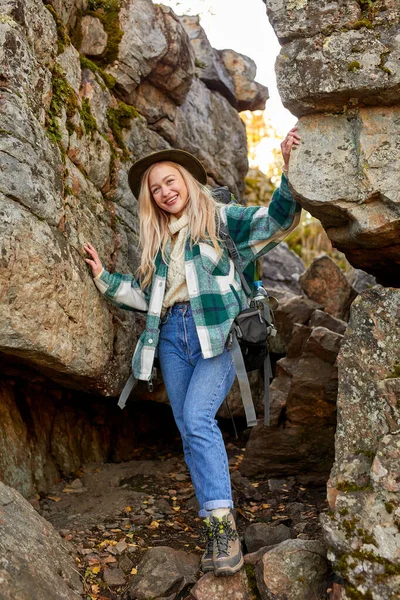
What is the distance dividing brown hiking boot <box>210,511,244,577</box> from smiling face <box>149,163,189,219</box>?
2.43 m

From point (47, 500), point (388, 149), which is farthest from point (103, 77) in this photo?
point (47, 500)

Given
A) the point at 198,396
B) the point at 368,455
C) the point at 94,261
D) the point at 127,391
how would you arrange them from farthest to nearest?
the point at 94,261
the point at 127,391
the point at 198,396
the point at 368,455

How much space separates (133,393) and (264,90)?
5.56 metres

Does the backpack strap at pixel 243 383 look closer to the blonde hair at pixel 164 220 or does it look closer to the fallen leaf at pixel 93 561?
the blonde hair at pixel 164 220

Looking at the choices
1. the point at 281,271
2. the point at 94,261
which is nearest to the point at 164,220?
the point at 94,261

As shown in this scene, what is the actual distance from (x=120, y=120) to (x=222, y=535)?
433 cm

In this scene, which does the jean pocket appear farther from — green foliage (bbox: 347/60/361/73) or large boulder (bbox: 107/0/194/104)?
large boulder (bbox: 107/0/194/104)

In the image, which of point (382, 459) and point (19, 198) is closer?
point (382, 459)

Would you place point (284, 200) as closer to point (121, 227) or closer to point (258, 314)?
point (258, 314)

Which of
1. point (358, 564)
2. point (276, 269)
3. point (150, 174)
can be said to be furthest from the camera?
point (276, 269)

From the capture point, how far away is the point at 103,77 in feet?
20.9

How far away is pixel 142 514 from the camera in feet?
18.1

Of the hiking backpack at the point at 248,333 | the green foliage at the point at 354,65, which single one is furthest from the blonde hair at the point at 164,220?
the green foliage at the point at 354,65

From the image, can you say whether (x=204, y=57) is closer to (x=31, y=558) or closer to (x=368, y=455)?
(x=368, y=455)
